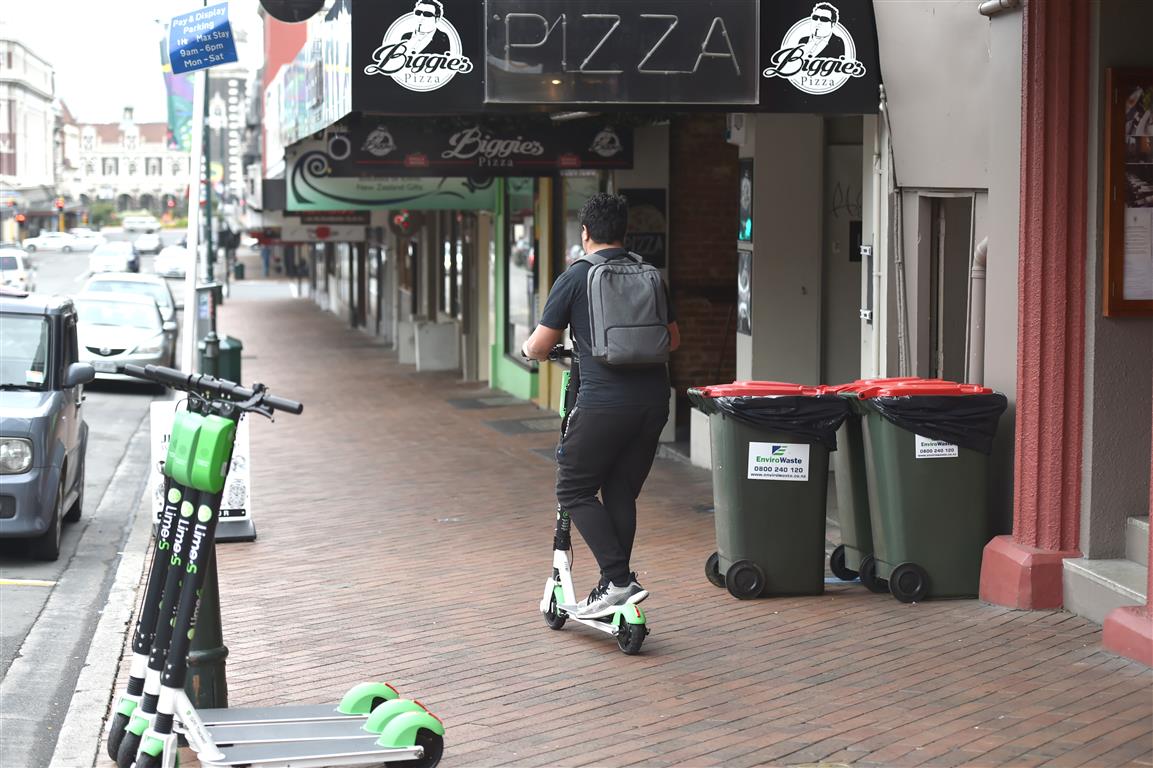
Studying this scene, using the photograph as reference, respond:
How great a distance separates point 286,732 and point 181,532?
83 centimetres

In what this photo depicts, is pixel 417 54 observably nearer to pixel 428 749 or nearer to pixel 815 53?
pixel 815 53

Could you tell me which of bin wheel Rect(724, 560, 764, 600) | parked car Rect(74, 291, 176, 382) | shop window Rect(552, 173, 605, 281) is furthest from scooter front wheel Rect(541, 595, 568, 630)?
parked car Rect(74, 291, 176, 382)

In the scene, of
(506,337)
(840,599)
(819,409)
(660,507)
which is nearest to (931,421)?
(819,409)

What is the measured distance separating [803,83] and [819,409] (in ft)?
9.38

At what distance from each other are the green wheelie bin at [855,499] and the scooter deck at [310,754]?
10.9 ft

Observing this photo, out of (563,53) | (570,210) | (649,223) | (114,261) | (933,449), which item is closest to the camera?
(933,449)

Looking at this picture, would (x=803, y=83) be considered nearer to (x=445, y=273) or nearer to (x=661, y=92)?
(x=661, y=92)

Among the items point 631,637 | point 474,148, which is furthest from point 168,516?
point 474,148

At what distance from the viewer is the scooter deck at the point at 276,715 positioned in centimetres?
519

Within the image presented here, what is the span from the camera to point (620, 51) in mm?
9156

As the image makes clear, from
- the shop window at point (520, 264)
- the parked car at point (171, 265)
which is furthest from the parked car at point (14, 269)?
the shop window at point (520, 264)

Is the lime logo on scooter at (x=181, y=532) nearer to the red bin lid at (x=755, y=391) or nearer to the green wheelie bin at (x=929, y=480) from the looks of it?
the red bin lid at (x=755, y=391)

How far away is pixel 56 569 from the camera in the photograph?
9.80 m

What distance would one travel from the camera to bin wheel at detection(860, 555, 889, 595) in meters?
7.65
